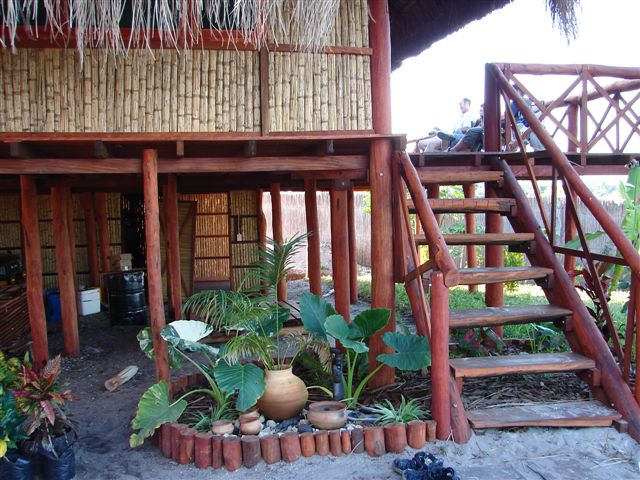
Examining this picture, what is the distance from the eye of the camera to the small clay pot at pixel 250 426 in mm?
3930

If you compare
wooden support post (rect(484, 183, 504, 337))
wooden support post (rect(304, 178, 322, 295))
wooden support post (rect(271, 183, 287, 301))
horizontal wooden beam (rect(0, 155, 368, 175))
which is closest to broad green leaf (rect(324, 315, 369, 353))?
horizontal wooden beam (rect(0, 155, 368, 175))

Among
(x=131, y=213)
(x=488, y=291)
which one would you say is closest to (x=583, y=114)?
(x=488, y=291)

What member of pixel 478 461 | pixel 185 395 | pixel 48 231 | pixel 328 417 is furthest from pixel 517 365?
pixel 48 231

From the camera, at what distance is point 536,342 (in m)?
5.73

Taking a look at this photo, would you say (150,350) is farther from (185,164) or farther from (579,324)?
(579,324)

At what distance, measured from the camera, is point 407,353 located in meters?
4.12

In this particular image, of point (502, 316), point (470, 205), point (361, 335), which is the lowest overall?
point (361, 335)

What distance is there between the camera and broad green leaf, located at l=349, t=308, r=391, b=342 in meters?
4.33

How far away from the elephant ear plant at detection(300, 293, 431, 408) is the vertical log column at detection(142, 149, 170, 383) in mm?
1199

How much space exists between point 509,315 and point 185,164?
3.00 meters

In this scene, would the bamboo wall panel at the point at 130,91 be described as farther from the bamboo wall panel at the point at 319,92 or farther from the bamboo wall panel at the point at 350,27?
the bamboo wall panel at the point at 350,27

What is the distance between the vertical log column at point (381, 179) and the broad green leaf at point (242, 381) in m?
1.19

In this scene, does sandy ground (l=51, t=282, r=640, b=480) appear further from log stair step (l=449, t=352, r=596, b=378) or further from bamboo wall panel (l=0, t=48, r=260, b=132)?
bamboo wall panel (l=0, t=48, r=260, b=132)

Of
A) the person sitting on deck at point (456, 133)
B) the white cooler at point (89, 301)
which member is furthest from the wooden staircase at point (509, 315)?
the white cooler at point (89, 301)
